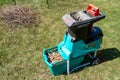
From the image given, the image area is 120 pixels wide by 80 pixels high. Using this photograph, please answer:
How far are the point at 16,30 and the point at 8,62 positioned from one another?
1429 millimetres

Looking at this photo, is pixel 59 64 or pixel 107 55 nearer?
pixel 59 64

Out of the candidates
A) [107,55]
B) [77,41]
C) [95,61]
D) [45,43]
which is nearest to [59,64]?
[77,41]

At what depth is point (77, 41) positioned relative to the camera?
5.28 meters

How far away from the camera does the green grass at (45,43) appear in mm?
5770

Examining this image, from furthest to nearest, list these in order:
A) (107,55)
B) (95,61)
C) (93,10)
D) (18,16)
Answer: (18,16)
(107,55)
(95,61)
(93,10)

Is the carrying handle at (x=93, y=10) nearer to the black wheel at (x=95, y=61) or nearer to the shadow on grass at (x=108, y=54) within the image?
the black wheel at (x=95, y=61)

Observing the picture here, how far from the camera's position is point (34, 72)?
5816 millimetres

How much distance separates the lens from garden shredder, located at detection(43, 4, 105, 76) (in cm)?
507

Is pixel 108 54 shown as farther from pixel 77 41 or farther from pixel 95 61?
pixel 77 41

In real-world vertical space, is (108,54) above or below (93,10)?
below

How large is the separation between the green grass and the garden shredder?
0.24 metres

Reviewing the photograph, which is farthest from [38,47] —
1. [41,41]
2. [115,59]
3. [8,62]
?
[115,59]

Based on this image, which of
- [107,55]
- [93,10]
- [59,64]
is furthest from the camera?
[107,55]

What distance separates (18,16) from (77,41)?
302cm
